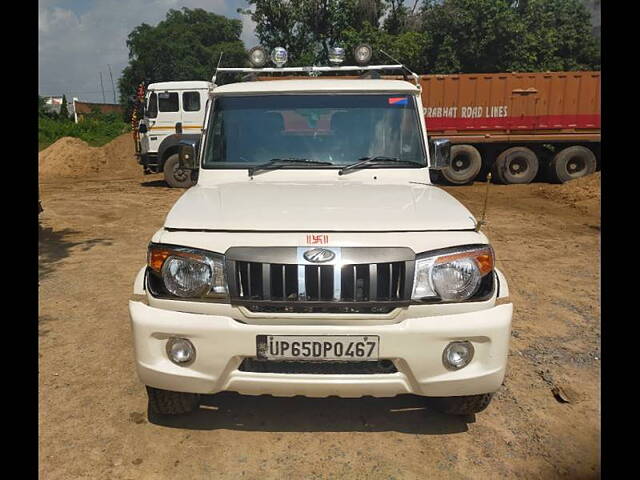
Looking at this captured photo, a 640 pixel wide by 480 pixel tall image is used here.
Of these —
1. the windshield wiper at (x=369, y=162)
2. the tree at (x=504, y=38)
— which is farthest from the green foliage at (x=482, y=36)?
the windshield wiper at (x=369, y=162)

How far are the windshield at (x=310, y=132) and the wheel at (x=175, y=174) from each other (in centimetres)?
1006

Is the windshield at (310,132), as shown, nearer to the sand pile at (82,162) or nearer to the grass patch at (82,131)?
the sand pile at (82,162)

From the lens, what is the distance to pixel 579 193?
12.5 meters

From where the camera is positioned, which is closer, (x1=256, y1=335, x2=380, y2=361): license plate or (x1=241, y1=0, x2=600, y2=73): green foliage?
(x1=256, y1=335, x2=380, y2=361): license plate

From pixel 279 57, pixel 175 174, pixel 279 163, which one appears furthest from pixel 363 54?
pixel 175 174

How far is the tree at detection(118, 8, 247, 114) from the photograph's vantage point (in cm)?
4509

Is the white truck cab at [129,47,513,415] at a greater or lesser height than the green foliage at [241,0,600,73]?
lesser

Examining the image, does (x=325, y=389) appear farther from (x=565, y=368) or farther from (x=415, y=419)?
(x=565, y=368)

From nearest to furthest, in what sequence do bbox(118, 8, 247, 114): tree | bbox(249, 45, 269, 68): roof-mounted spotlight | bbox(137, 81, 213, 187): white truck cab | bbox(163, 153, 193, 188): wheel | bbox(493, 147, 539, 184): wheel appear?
bbox(249, 45, 269, 68): roof-mounted spotlight, bbox(137, 81, 213, 187): white truck cab, bbox(163, 153, 193, 188): wheel, bbox(493, 147, 539, 184): wheel, bbox(118, 8, 247, 114): tree

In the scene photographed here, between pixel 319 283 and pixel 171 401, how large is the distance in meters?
1.13

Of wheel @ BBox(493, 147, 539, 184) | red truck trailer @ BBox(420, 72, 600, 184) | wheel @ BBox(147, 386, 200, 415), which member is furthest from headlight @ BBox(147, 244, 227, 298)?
wheel @ BBox(493, 147, 539, 184)

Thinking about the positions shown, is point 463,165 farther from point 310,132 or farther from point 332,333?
point 332,333

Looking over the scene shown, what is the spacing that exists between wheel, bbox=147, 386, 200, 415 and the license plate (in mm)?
694

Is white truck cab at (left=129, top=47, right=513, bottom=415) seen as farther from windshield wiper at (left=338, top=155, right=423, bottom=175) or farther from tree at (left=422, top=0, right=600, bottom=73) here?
tree at (left=422, top=0, right=600, bottom=73)
